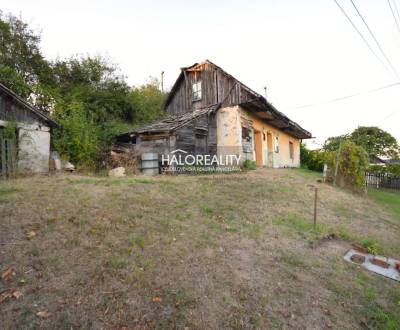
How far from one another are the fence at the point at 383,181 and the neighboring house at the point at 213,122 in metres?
7.14

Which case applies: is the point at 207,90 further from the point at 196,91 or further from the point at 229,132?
the point at 229,132

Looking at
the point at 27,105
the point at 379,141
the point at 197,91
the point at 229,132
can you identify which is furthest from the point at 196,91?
the point at 379,141

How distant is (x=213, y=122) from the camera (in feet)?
37.4

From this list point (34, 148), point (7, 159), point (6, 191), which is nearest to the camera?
point (6, 191)

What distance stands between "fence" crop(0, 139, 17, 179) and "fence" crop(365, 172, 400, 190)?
61.3 ft

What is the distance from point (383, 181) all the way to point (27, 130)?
2075cm

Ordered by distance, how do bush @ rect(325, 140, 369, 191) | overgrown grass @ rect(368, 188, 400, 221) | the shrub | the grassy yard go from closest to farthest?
1. the grassy yard
2. overgrown grass @ rect(368, 188, 400, 221)
3. bush @ rect(325, 140, 369, 191)
4. the shrub

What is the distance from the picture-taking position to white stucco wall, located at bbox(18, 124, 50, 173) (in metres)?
7.36

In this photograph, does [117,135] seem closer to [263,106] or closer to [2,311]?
[263,106]

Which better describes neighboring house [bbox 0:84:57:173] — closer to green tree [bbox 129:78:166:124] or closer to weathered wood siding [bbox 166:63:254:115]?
green tree [bbox 129:78:166:124]

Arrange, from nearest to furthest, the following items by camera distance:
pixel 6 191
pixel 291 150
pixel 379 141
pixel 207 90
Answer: pixel 6 191 < pixel 207 90 < pixel 291 150 < pixel 379 141

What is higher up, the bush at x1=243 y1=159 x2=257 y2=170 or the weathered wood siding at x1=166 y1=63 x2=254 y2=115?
the weathered wood siding at x1=166 y1=63 x2=254 y2=115

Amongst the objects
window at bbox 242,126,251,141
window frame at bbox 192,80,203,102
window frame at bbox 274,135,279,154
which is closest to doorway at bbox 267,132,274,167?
window frame at bbox 274,135,279,154

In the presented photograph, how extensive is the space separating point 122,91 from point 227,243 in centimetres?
1439
